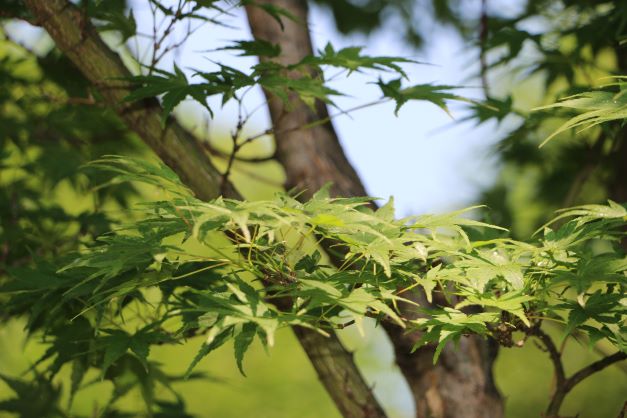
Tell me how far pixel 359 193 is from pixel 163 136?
0.39 m

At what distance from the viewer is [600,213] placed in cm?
76

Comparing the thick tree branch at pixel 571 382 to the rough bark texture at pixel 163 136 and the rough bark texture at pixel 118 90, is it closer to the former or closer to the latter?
the rough bark texture at pixel 163 136

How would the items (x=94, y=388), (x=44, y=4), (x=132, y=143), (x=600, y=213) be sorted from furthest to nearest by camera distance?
(x=94, y=388) → (x=132, y=143) → (x=44, y=4) → (x=600, y=213)

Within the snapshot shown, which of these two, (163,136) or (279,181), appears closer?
(163,136)

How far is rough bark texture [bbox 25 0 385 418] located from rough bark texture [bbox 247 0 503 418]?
0.12 meters

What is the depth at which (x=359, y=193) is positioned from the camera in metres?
1.36

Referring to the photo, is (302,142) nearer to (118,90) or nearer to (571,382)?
(118,90)

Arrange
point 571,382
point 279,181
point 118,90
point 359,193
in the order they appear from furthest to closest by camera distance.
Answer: point 279,181
point 359,193
point 118,90
point 571,382

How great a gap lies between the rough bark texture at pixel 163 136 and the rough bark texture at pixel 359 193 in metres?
0.12

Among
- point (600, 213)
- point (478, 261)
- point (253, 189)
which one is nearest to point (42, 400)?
point (478, 261)

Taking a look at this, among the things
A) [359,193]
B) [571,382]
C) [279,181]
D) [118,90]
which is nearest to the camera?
[571,382]

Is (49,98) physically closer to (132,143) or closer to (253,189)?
(132,143)

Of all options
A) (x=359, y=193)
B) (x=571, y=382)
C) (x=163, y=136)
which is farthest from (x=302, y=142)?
(x=571, y=382)

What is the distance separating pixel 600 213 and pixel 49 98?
935 mm
